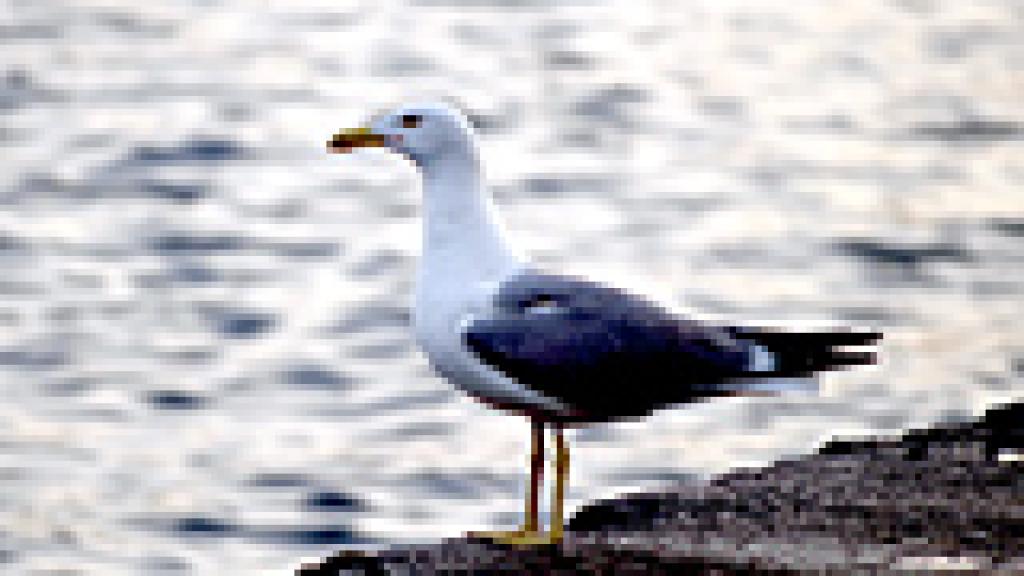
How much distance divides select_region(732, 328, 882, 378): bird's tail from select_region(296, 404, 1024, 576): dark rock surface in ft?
1.65

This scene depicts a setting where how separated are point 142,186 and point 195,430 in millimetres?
5729

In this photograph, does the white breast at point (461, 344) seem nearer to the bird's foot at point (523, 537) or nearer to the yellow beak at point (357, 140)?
the bird's foot at point (523, 537)

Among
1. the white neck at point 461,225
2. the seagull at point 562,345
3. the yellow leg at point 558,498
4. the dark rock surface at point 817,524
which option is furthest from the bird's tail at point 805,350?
the white neck at point 461,225

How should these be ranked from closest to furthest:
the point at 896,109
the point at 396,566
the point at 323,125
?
the point at 396,566 → the point at 323,125 → the point at 896,109

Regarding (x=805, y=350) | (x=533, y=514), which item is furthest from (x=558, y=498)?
(x=805, y=350)

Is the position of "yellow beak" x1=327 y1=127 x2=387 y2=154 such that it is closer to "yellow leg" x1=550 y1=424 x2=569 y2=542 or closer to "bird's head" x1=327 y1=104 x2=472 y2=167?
"bird's head" x1=327 y1=104 x2=472 y2=167

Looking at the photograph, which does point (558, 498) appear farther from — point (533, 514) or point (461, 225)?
point (461, 225)

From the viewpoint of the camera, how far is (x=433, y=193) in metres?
7.04

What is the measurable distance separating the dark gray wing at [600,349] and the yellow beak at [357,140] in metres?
0.62

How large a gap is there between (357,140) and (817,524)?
1.76 m

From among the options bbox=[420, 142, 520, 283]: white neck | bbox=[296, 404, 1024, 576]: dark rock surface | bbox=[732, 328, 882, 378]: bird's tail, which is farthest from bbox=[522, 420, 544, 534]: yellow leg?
bbox=[732, 328, 882, 378]: bird's tail

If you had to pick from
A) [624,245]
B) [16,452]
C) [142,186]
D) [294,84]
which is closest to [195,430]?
[16,452]

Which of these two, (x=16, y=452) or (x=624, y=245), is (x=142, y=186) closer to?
(x=624, y=245)

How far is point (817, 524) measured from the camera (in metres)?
7.10
